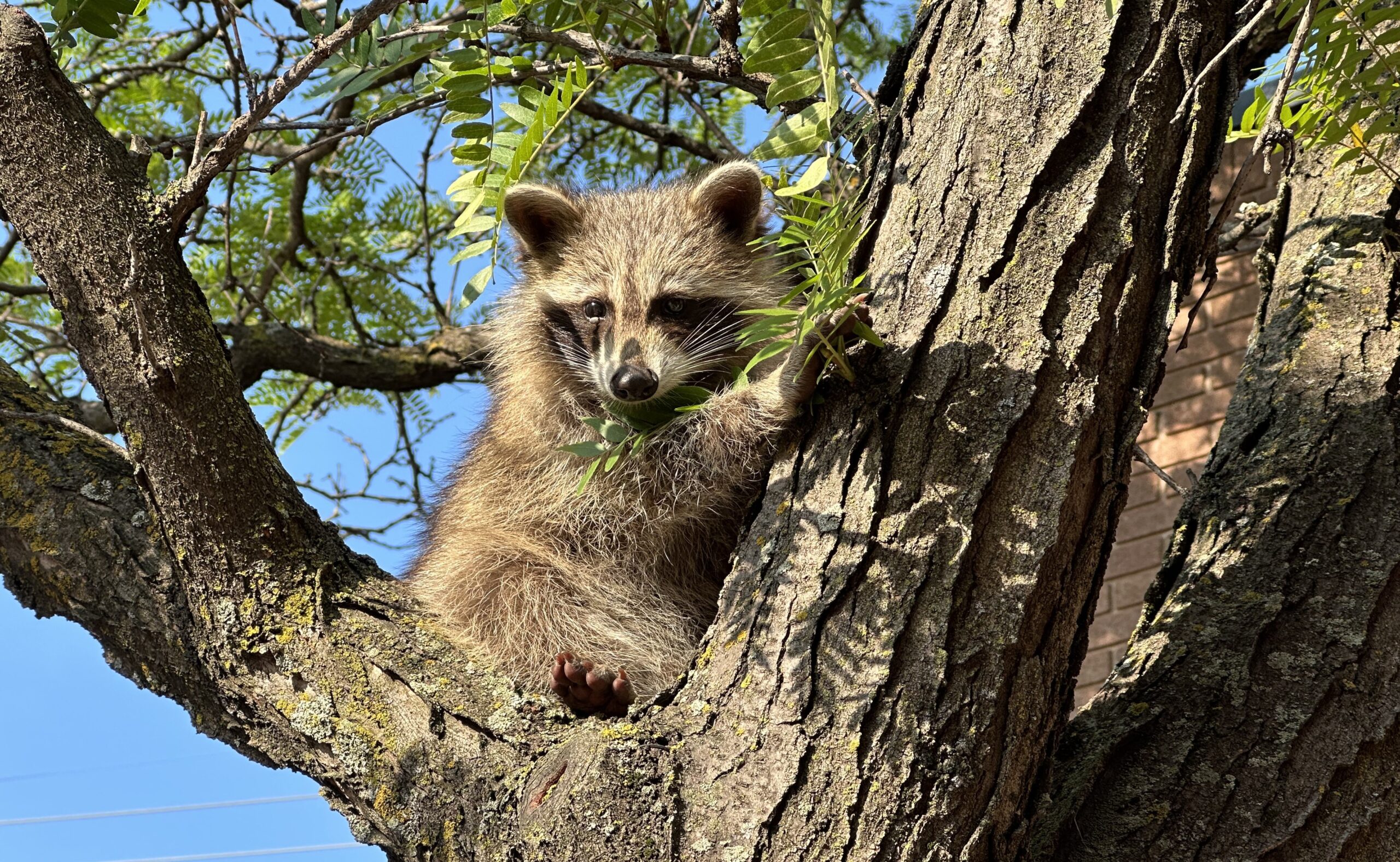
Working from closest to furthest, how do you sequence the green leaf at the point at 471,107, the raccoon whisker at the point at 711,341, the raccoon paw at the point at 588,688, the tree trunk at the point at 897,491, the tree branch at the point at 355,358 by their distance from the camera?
the tree trunk at the point at 897,491, the green leaf at the point at 471,107, the raccoon paw at the point at 588,688, the raccoon whisker at the point at 711,341, the tree branch at the point at 355,358

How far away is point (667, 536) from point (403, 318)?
2843 millimetres

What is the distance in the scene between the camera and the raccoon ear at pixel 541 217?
12.9ft

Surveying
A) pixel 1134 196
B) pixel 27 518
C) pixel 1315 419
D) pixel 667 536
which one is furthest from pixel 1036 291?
pixel 27 518

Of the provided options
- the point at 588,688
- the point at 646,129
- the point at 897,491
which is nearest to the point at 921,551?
the point at 897,491

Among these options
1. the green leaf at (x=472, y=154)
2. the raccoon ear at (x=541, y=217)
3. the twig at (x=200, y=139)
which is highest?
the raccoon ear at (x=541, y=217)

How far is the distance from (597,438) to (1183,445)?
4062 millimetres

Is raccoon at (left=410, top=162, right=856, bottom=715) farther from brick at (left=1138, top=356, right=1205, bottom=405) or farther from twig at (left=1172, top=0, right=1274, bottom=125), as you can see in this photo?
brick at (left=1138, top=356, right=1205, bottom=405)

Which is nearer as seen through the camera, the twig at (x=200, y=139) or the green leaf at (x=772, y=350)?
the green leaf at (x=772, y=350)

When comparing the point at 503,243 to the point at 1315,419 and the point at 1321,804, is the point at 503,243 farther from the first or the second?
the point at 1321,804

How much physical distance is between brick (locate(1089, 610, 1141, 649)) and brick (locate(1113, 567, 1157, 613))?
0.03 meters

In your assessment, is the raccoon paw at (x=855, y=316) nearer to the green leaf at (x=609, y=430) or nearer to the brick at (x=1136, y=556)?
the green leaf at (x=609, y=430)

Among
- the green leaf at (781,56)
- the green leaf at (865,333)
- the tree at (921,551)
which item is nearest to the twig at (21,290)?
the tree at (921,551)

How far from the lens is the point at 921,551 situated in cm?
211

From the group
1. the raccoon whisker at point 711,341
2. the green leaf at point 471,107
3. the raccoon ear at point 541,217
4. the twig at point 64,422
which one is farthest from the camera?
the raccoon ear at point 541,217
